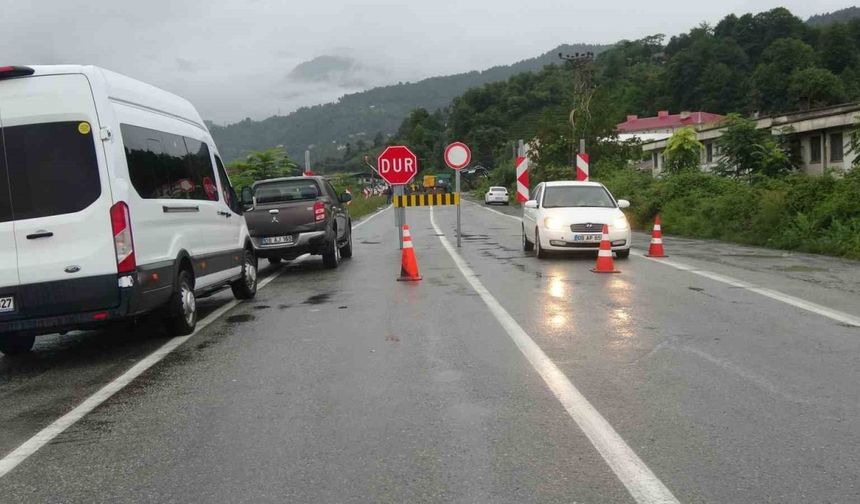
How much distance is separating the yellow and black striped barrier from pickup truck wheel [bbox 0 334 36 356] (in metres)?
11.4

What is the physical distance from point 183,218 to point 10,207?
1934mm

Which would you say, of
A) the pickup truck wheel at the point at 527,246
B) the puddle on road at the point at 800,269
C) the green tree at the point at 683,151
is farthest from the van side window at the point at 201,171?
the green tree at the point at 683,151

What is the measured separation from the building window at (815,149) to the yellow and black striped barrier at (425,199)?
27.3 meters

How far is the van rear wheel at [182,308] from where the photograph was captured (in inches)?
320

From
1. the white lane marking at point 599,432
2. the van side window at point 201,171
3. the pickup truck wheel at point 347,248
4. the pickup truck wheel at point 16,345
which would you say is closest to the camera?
the white lane marking at point 599,432

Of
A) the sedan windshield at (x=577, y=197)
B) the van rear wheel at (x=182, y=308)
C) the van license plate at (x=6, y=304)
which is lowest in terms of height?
the van rear wheel at (x=182, y=308)

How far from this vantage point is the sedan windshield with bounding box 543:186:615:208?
15.9 meters

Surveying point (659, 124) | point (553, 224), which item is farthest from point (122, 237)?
point (659, 124)

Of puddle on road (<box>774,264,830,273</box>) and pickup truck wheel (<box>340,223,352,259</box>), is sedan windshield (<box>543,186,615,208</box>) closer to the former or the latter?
puddle on road (<box>774,264,830,273</box>)

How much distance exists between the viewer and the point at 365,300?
10.6 m

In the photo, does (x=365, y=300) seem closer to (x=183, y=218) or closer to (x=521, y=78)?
(x=183, y=218)

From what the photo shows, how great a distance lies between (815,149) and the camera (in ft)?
130

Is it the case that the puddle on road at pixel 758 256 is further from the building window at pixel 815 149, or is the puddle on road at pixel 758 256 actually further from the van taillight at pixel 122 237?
the building window at pixel 815 149

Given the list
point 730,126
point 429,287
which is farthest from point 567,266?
point 730,126
